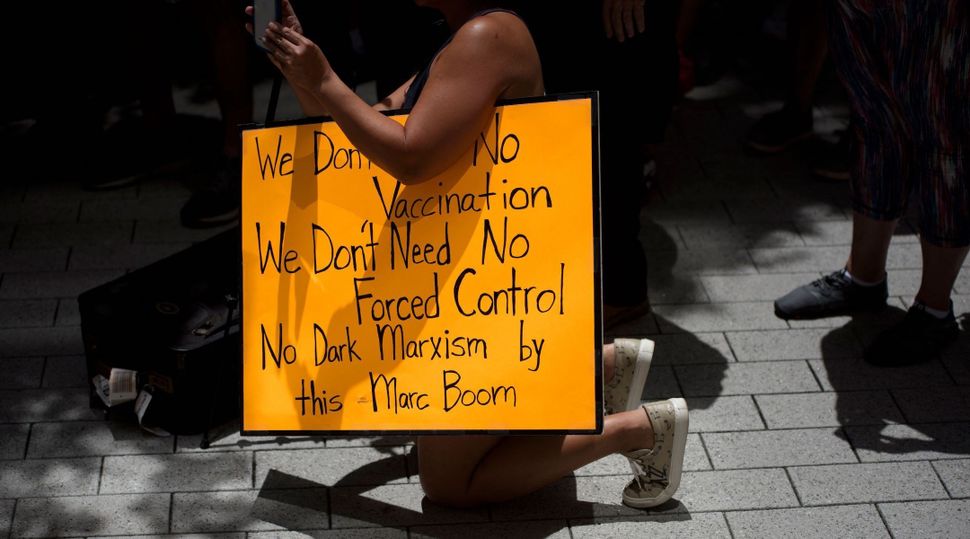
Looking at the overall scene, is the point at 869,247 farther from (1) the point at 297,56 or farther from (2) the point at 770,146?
(1) the point at 297,56

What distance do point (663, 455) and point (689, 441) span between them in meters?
0.40

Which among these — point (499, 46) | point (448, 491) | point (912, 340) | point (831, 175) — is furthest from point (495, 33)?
point (831, 175)

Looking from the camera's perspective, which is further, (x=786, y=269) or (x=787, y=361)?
(x=786, y=269)

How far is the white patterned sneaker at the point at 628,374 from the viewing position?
381 centimetres

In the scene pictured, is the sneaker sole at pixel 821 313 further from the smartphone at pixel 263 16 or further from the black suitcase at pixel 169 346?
the smartphone at pixel 263 16

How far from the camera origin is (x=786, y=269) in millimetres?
5000

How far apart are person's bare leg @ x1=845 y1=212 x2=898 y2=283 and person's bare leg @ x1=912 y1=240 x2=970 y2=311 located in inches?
7.5

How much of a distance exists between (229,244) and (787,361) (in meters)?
2.01

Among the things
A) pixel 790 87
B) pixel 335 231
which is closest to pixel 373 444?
pixel 335 231

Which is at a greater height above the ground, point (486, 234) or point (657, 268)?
point (486, 234)

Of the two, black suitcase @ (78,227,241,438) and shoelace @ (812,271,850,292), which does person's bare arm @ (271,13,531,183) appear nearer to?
black suitcase @ (78,227,241,438)

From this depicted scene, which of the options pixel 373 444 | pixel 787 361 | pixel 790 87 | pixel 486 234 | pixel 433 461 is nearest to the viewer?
pixel 486 234

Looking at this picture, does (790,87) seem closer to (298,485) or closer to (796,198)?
(796,198)

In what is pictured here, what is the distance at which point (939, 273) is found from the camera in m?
4.36
